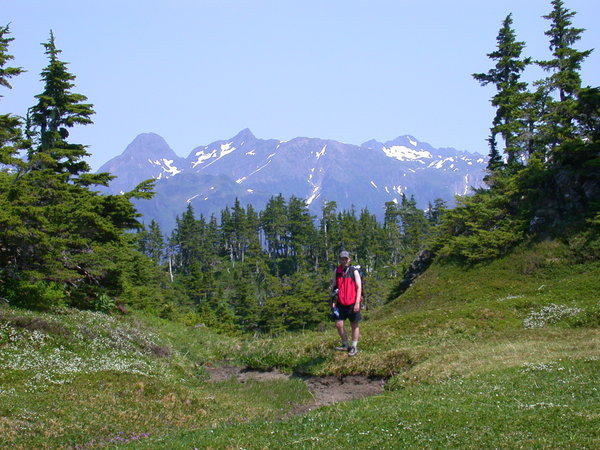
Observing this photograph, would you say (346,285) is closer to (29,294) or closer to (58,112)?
(29,294)

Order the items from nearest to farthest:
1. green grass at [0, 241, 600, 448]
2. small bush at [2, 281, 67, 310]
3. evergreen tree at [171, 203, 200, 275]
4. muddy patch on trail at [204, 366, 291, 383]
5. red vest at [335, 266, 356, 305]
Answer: green grass at [0, 241, 600, 448], red vest at [335, 266, 356, 305], muddy patch on trail at [204, 366, 291, 383], small bush at [2, 281, 67, 310], evergreen tree at [171, 203, 200, 275]

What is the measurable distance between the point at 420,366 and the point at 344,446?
8.09 metres

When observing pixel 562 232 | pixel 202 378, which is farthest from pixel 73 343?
pixel 562 232

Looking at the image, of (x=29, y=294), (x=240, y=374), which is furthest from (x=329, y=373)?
(x=29, y=294)

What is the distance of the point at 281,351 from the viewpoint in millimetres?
20656

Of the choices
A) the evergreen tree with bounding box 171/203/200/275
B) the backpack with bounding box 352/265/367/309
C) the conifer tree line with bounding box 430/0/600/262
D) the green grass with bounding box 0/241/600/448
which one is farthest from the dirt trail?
the evergreen tree with bounding box 171/203/200/275

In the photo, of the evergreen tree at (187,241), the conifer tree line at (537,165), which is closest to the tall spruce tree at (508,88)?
Answer: the conifer tree line at (537,165)

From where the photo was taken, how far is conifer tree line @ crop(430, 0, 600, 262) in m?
31.1

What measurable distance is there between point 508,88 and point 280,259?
269ft

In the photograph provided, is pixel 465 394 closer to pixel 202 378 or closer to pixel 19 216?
pixel 202 378

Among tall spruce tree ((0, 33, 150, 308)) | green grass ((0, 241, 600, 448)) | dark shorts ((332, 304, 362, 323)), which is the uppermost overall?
tall spruce tree ((0, 33, 150, 308))

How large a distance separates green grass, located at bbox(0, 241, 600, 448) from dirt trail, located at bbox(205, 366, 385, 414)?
367mm

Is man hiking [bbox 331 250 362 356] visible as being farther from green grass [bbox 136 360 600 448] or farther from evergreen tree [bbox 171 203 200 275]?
evergreen tree [bbox 171 203 200 275]

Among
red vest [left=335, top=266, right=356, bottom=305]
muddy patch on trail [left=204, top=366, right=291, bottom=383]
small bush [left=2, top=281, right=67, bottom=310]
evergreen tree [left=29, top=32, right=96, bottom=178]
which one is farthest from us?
evergreen tree [left=29, top=32, right=96, bottom=178]
